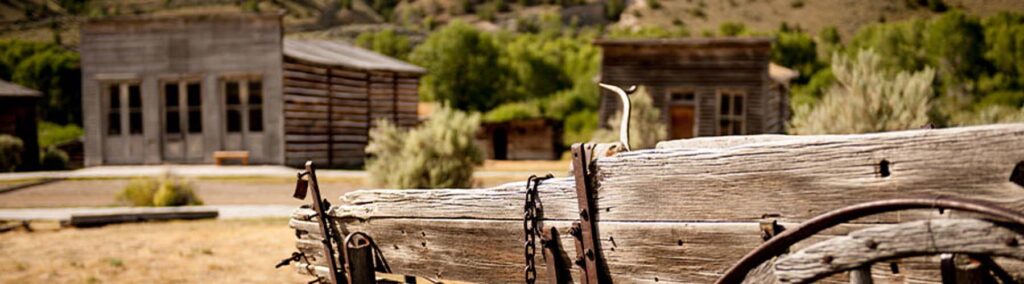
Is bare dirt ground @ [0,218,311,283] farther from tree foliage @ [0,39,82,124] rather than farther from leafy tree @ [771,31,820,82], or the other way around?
leafy tree @ [771,31,820,82]

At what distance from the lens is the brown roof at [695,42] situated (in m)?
24.2

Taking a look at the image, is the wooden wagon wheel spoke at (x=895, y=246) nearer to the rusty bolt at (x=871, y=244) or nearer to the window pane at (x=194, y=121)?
the rusty bolt at (x=871, y=244)

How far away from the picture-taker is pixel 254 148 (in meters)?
23.1

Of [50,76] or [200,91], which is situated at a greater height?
[50,76]

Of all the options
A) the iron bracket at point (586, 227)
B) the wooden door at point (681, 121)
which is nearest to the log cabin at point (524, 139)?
the wooden door at point (681, 121)

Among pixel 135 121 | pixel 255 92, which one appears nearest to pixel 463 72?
pixel 255 92

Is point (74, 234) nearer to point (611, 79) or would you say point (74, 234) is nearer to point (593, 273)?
point (593, 273)

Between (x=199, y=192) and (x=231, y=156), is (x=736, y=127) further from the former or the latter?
(x=199, y=192)

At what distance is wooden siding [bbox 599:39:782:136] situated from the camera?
24.7 meters

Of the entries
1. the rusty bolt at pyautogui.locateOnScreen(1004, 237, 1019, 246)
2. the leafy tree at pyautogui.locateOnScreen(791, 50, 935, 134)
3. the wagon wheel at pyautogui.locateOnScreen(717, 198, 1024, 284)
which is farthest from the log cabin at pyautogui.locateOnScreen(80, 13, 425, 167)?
the rusty bolt at pyautogui.locateOnScreen(1004, 237, 1019, 246)

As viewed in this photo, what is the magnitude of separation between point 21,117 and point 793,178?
31.0m

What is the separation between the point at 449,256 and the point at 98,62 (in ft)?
77.9

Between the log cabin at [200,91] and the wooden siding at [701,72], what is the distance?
358 inches

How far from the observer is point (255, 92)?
2311 cm
